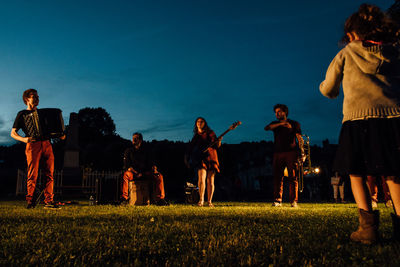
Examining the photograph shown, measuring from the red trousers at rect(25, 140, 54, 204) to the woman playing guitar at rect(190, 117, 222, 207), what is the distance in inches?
146

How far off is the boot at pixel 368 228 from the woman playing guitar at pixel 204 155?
224 inches

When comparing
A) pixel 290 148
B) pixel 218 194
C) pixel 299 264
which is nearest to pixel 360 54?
pixel 299 264

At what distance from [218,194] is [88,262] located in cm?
2265

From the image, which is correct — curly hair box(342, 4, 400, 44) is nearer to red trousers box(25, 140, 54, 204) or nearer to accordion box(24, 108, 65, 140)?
accordion box(24, 108, 65, 140)

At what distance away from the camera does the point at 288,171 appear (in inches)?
310

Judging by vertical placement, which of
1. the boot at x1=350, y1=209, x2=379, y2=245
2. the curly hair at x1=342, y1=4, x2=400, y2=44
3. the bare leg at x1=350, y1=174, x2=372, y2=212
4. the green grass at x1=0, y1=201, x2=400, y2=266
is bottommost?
the green grass at x1=0, y1=201, x2=400, y2=266

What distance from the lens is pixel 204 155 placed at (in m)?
8.41

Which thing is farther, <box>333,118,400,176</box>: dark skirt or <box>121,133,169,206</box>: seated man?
<box>121,133,169,206</box>: seated man

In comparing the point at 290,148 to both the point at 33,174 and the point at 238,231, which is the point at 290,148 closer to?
the point at 238,231

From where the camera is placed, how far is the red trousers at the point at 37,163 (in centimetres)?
675

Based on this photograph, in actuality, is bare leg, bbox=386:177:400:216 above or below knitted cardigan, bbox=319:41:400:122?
below

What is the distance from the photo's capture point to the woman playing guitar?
8367 mm

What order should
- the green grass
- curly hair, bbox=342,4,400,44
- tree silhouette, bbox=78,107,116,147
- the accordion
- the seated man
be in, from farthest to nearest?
tree silhouette, bbox=78,107,116,147 < the seated man < the accordion < curly hair, bbox=342,4,400,44 < the green grass

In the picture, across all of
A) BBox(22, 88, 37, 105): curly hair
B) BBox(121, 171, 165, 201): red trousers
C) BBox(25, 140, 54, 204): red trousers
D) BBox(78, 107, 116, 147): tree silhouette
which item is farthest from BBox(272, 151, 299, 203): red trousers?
BBox(78, 107, 116, 147): tree silhouette
